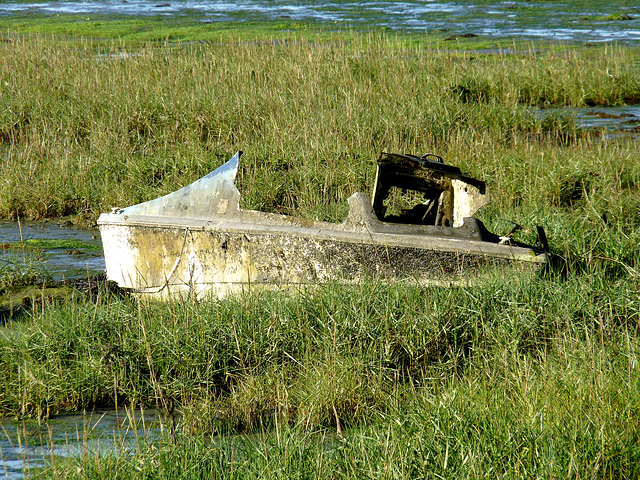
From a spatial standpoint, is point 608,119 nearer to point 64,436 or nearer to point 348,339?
point 348,339

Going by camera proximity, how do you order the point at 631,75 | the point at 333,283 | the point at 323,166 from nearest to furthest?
the point at 333,283 < the point at 323,166 < the point at 631,75

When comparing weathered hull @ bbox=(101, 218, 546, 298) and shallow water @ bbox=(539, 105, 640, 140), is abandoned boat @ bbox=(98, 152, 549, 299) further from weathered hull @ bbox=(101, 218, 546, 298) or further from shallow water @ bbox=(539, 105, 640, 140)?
shallow water @ bbox=(539, 105, 640, 140)

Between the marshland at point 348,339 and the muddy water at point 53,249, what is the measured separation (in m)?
0.28

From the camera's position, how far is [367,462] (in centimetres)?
256

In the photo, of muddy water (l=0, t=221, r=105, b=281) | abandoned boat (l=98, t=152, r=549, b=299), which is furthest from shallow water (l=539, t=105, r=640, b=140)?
muddy water (l=0, t=221, r=105, b=281)

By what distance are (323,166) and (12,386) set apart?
4149 mm

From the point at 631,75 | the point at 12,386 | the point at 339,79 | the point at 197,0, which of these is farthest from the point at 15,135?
the point at 197,0

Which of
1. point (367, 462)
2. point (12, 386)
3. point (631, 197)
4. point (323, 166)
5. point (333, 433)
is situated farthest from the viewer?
point (323, 166)

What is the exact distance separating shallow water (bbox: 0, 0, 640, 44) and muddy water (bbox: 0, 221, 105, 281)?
39.9 ft

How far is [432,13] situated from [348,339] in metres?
27.9

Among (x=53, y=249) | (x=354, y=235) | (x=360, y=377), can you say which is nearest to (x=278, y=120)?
(x=53, y=249)

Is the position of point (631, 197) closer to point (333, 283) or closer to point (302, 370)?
point (333, 283)

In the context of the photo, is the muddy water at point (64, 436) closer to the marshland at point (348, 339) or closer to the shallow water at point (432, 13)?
the marshland at point (348, 339)

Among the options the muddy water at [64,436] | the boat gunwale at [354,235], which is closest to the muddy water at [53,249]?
the boat gunwale at [354,235]
